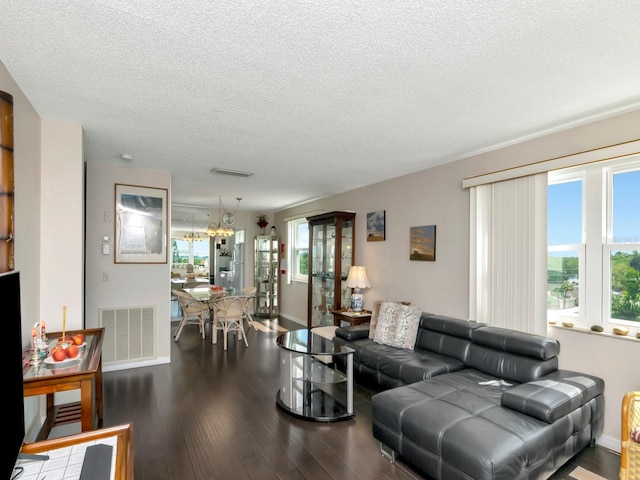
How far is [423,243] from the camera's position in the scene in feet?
13.5

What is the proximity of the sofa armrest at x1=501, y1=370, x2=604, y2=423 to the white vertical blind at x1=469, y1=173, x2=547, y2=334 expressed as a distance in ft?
1.80

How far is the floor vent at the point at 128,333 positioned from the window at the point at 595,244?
445 cm

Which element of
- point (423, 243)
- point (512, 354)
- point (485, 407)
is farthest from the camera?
point (423, 243)

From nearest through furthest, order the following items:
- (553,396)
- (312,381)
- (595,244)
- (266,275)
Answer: (553,396)
(595,244)
(312,381)
(266,275)

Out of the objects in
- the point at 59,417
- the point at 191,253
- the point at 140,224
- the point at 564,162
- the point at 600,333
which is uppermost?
the point at 564,162

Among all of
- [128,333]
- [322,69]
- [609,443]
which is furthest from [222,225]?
[609,443]

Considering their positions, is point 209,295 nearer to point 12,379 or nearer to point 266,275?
point 266,275

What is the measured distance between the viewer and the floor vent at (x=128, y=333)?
4.07 meters

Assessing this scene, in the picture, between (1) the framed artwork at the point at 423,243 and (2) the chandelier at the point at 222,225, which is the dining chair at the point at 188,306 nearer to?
(2) the chandelier at the point at 222,225

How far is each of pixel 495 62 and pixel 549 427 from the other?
2172mm

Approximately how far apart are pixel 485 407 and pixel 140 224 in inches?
163

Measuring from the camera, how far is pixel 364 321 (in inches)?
184

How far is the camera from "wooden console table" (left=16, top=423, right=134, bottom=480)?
126cm

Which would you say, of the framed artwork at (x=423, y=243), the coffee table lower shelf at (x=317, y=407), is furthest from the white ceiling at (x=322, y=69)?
the coffee table lower shelf at (x=317, y=407)
